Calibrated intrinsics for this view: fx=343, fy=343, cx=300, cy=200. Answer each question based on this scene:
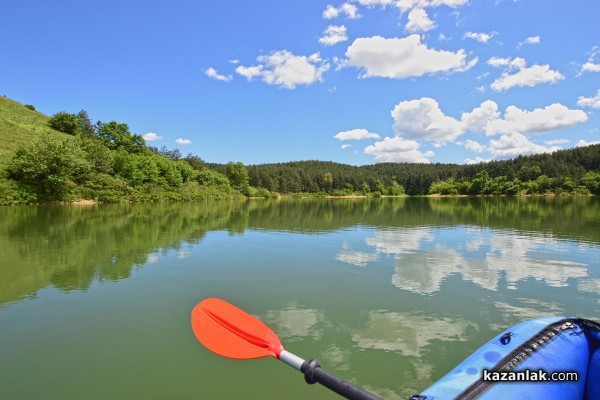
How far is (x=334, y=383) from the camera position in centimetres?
285

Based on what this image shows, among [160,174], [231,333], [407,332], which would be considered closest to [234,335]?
[231,333]

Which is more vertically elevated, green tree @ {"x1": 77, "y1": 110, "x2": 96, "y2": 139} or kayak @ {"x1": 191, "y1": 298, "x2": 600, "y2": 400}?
green tree @ {"x1": 77, "y1": 110, "x2": 96, "y2": 139}

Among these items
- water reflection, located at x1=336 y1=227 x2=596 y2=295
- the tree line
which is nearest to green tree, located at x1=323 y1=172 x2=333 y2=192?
the tree line

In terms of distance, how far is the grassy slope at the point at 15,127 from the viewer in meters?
48.6

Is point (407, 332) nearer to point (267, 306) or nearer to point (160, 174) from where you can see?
point (267, 306)

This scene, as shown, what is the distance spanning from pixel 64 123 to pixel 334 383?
84.7 meters

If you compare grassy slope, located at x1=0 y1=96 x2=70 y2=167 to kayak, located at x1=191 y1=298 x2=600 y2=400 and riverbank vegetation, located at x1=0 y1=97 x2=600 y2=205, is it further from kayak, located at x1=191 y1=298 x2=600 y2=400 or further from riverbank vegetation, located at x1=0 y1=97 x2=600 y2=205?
kayak, located at x1=191 y1=298 x2=600 y2=400

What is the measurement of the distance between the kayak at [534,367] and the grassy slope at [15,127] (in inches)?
2192

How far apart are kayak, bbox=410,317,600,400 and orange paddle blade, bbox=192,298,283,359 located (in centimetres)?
188

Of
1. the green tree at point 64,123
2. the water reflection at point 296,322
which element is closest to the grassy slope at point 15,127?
the green tree at point 64,123

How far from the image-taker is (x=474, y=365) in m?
3.26

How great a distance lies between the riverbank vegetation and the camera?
145 feet

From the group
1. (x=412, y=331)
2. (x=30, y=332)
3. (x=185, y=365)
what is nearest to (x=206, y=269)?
(x=30, y=332)

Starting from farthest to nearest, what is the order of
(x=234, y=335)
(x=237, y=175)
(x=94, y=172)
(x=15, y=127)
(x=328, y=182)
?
1. (x=328, y=182)
2. (x=237, y=175)
3. (x=15, y=127)
4. (x=94, y=172)
5. (x=234, y=335)
